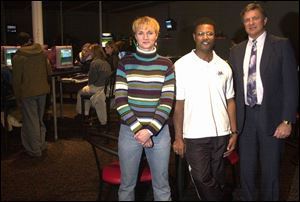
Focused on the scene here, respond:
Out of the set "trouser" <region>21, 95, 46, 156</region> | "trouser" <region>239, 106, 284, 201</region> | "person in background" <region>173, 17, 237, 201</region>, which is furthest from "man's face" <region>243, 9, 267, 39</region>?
"trouser" <region>21, 95, 46, 156</region>

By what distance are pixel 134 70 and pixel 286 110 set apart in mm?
949

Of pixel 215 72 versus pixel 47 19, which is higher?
pixel 47 19

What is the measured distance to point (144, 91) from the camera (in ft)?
6.47

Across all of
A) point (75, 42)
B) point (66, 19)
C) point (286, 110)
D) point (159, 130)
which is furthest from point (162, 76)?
point (66, 19)

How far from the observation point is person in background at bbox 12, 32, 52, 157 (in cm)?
381

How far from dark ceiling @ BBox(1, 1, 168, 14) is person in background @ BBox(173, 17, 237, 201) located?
446 inches

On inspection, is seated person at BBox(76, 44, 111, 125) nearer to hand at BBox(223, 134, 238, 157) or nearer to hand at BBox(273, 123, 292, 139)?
hand at BBox(223, 134, 238, 157)

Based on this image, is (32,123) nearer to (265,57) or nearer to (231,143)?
(231,143)

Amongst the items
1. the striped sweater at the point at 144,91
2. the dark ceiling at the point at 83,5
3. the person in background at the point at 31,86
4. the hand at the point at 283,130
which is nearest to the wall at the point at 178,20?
the dark ceiling at the point at 83,5

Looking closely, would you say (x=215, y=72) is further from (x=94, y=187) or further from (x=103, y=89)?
(x=103, y=89)

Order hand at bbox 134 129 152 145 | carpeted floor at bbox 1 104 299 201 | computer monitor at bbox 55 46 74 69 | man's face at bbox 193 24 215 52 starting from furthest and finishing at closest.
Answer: computer monitor at bbox 55 46 74 69 → carpeted floor at bbox 1 104 299 201 → man's face at bbox 193 24 215 52 → hand at bbox 134 129 152 145

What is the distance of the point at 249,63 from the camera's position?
2.34 metres

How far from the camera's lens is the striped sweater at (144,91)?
77.7 inches

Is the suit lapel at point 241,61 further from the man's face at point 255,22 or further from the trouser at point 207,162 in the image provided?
the trouser at point 207,162
